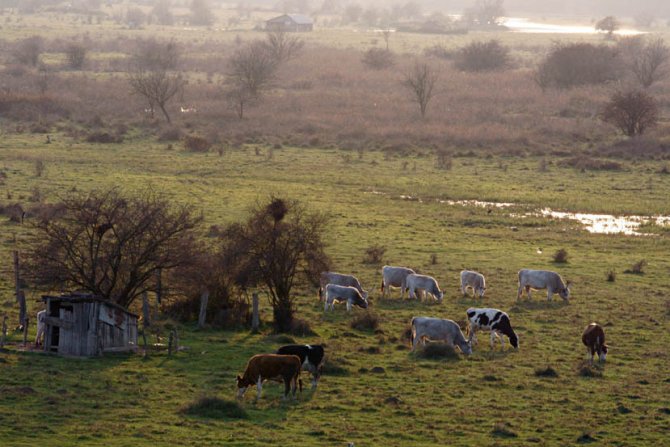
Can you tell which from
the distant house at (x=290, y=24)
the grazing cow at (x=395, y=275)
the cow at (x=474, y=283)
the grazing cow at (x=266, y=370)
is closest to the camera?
the grazing cow at (x=266, y=370)

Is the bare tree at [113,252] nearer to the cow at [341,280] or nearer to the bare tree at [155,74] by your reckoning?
the cow at [341,280]

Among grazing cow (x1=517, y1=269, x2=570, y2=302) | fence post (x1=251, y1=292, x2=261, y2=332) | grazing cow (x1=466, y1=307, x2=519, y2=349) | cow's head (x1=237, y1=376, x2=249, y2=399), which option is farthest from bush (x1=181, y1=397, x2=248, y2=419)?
grazing cow (x1=517, y1=269, x2=570, y2=302)

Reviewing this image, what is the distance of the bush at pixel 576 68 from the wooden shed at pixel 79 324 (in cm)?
7810

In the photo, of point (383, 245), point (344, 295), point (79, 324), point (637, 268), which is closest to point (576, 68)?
point (383, 245)

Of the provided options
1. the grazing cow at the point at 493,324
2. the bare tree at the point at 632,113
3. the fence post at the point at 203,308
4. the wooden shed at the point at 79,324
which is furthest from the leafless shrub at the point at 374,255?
the bare tree at the point at 632,113

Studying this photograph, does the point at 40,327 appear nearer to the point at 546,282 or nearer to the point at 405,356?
the point at 405,356

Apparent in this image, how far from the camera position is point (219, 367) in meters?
23.2

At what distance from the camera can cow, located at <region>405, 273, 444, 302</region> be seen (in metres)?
31.2

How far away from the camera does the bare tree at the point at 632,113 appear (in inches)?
2721

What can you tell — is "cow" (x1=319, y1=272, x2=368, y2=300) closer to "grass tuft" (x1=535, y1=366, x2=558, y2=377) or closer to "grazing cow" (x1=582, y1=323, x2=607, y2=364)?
"grazing cow" (x1=582, y1=323, x2=607, y2=364)

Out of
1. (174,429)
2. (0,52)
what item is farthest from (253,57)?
(174,429)

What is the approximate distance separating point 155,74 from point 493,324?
5996cm

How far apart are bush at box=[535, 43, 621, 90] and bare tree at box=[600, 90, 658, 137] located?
26475mm

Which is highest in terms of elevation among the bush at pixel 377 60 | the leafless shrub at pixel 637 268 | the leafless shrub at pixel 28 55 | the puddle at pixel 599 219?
the bush at pixel 377 60
